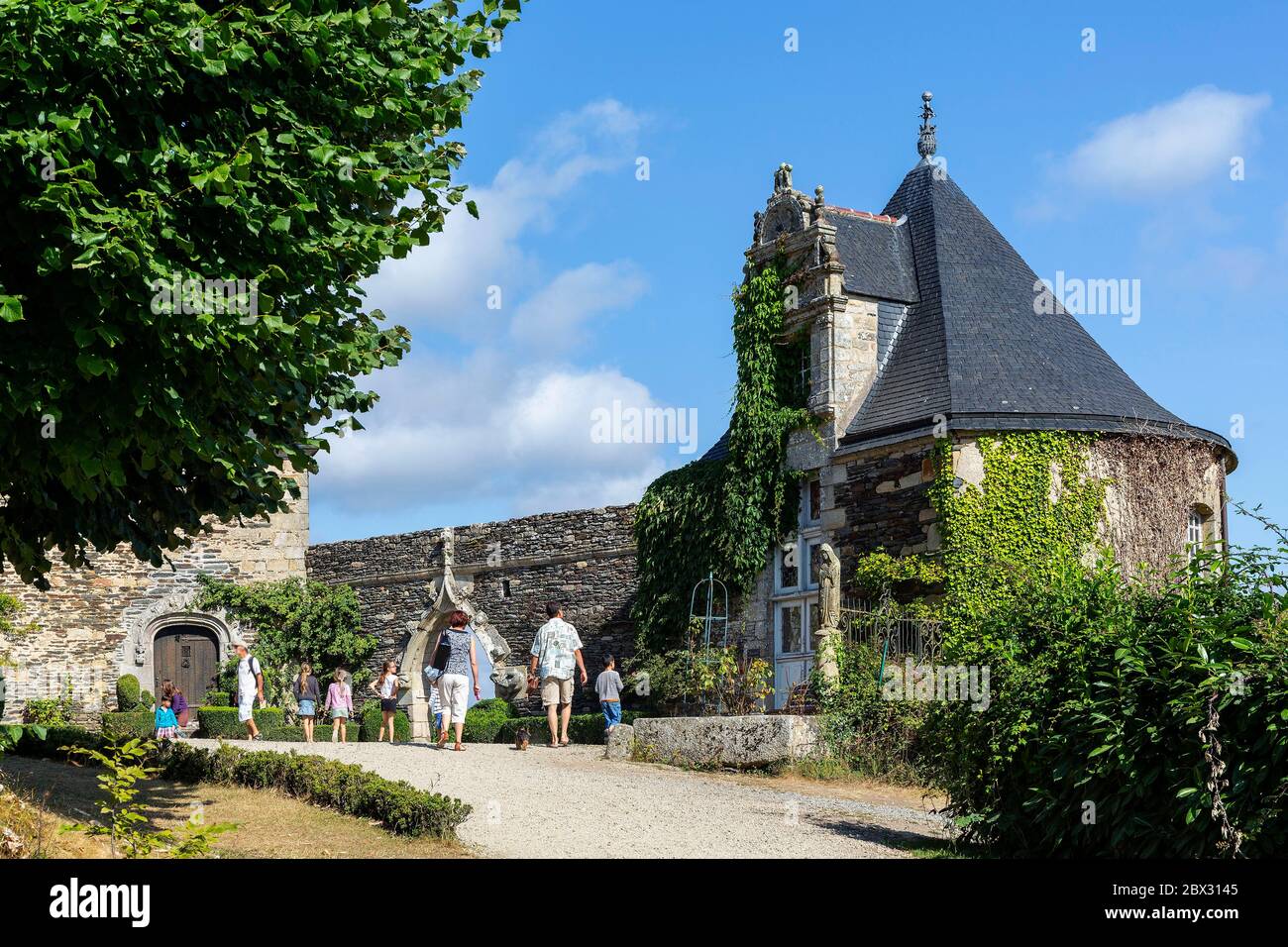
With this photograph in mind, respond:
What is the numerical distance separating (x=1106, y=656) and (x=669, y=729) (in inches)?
273

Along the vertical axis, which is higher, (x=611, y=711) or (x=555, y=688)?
(x=555, y=688)

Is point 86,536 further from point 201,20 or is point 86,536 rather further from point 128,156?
point 201,20

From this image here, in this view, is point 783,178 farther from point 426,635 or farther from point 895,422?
point 426,635

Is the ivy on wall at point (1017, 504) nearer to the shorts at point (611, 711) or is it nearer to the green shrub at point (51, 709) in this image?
the shorts at point (611, 711)

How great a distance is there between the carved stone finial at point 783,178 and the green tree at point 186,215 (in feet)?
36.8

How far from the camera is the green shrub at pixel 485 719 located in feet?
69.3

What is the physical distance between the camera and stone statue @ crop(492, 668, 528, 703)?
2428 cm

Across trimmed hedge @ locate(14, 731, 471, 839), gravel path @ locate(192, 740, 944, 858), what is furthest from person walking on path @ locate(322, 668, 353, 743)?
trimmed hedge @ locate(14, 731, 471, 839)

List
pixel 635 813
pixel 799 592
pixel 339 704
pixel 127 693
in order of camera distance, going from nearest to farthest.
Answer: pixel 635 813 < pixel 799 592 < pixel 339 704 < pixel 127 693

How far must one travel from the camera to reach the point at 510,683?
24.5 metres

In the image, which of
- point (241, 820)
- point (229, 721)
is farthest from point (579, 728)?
point (241, 820)

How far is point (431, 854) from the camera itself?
9180 millimetres

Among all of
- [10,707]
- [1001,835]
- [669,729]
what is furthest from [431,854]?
[10,707]

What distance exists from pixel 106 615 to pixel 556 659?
40.1ft
